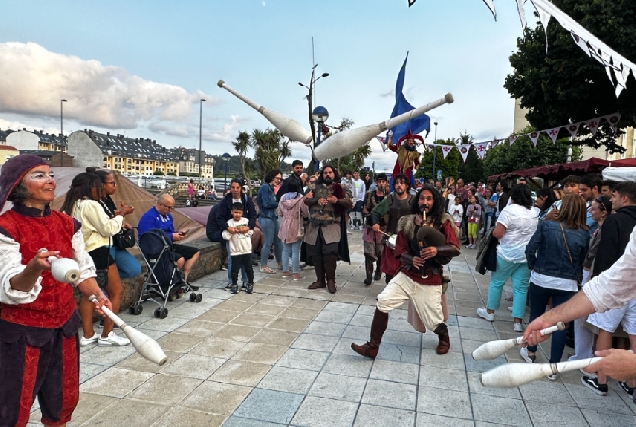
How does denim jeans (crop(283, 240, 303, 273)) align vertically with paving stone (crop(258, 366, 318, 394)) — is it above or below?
above

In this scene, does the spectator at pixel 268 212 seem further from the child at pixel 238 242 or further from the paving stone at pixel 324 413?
the paving stone at pixel 324 413

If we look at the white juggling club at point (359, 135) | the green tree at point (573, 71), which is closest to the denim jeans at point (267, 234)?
the white juggling club at point (359, 135)

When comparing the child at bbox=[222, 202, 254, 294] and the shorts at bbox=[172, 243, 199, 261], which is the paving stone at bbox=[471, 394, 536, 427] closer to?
the child at bbox=[222, 202, 254, 294]

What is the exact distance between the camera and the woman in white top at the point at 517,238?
5.48m

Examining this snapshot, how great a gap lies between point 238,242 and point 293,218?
127 cm

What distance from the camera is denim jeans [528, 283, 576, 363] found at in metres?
4.39

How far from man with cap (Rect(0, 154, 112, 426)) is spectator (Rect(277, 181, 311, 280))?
5.28 meters

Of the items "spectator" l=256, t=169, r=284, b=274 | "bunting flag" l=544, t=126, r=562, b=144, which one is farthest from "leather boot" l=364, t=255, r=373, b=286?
"bunting flag" l=544, t=126, r=562, b=144

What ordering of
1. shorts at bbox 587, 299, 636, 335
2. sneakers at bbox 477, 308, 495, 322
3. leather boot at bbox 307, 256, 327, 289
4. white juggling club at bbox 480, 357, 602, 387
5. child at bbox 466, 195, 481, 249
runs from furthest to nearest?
1. child at bbox 466, 195, 481, 249
2. leather boot at bbox 307, 256, 327, 289
3. sneakers at bbox 477, 308, 495, 322
4. shorts at bbox 587, 299, 636, 335
5. white juggling club at bbox 480, 357, 602, 387

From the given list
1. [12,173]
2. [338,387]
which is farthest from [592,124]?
[12,173]

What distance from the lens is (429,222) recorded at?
4.53 m

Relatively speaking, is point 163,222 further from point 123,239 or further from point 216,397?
point 216,397

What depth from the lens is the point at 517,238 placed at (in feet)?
18.0

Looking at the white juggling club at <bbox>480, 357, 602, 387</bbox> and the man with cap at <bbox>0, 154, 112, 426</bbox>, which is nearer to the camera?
the white juggling club at <bbox>480, 357, 602, 387</bbox>
